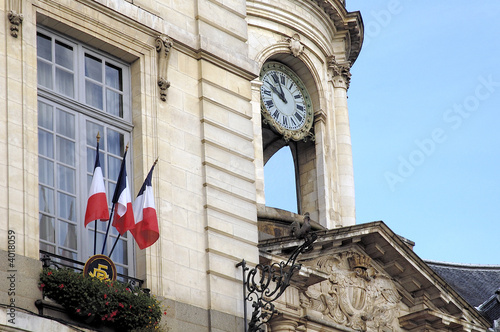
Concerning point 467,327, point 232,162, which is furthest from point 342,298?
point 232,162

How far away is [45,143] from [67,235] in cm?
119

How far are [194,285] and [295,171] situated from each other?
1314 centimetres

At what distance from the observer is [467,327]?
2355cm

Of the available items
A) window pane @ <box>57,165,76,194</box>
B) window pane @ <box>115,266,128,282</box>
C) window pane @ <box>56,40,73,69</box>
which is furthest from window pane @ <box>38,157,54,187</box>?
window pane @ <box>56,40,73,69</box>

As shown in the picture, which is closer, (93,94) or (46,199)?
(46,199)

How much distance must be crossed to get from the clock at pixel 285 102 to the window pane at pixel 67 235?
12776mm

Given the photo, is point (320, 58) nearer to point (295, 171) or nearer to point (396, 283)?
point (295, 171)

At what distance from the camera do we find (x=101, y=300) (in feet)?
47.1

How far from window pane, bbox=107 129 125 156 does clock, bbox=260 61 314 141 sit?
37.4 ft

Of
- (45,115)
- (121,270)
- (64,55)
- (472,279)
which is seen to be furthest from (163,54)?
(472,279)

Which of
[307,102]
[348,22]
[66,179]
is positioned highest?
[348,22]

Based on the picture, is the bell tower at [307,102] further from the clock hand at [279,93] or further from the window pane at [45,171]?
the window pane at [45,171]

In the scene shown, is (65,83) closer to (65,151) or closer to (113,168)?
(65,151)

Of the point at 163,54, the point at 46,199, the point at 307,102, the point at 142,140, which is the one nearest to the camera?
the point at 46,199
